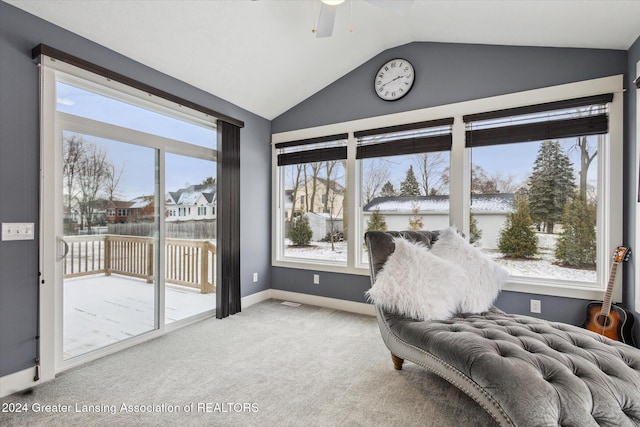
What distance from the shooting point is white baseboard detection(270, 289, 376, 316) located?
3.46m

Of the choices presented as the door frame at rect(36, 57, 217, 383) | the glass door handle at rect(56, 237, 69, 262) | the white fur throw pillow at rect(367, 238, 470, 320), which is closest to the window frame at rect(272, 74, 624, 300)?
the white fur throw pillow at rect(367, 238, 470, 320)

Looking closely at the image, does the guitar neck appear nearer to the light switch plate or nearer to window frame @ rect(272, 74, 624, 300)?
window frame @ rect(272, 74, 624, 300)

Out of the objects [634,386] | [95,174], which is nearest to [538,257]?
[634,386]

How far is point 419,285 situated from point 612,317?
1.62 meters

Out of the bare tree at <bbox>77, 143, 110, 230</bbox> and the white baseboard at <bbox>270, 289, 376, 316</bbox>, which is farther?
the white baseboard at <bbox>270, 289, 376, 316</bbox>

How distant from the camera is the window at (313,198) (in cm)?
372

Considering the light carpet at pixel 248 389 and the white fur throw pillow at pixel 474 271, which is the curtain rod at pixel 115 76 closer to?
the light carpet at pixel 248 389

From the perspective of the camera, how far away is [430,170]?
3232 mm

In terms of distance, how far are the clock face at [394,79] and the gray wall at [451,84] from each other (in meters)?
0.06

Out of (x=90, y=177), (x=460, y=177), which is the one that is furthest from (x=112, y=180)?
(x=460, y=177)

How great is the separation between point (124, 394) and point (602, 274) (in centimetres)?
371

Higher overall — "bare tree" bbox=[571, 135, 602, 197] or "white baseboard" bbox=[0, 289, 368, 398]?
"bare tree" bbox=[571, 135, 602, 197]

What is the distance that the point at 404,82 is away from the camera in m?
3.23

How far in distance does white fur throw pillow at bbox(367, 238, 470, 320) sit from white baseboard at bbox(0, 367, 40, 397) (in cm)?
236
